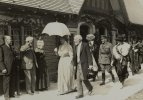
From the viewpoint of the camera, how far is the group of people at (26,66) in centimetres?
1016

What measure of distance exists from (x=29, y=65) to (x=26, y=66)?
3.7 inches

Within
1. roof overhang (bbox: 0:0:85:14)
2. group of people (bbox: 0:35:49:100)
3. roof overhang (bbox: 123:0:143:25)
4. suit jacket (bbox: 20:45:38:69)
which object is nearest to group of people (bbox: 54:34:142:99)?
group of people (bbox: 0:35:49:100)

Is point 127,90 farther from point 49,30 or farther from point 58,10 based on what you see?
point 58,10

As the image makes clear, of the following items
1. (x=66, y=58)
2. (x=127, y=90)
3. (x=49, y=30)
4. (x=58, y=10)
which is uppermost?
(x=58, y=10)

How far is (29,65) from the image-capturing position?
1116 centimetres

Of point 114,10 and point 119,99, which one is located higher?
point 114,10

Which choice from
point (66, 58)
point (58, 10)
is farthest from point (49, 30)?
point (58, 10)

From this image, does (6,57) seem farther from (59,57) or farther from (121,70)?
(121,70)

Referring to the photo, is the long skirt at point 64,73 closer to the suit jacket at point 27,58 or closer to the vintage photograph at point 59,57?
the vintage photograph at point 59,57

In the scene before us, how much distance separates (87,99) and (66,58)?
181 centimetres

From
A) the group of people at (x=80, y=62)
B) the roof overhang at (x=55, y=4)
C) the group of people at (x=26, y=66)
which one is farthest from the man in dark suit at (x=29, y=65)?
the roof overhang at (x=55, y=4)

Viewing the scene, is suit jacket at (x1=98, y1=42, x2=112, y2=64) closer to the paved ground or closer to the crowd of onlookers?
the crowd of onlookers

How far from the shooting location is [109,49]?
1352 cm

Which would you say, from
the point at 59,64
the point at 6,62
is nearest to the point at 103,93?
the point at 59,64
